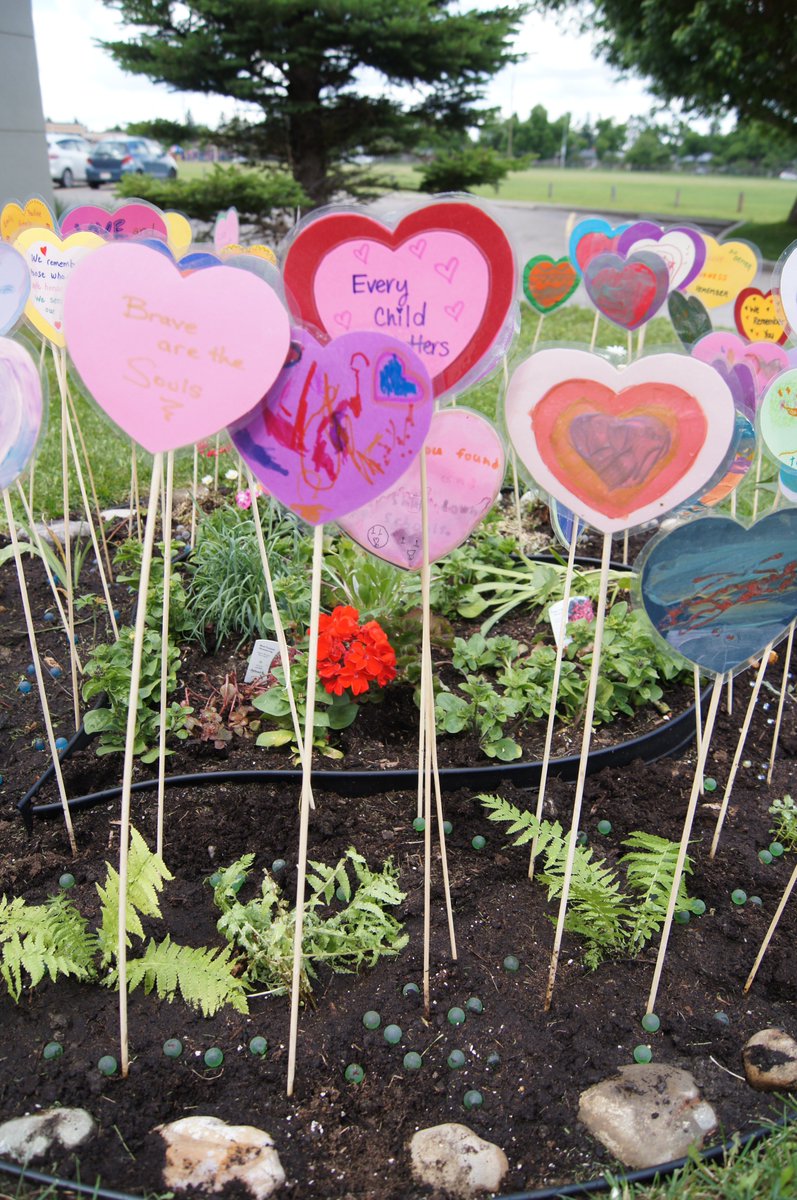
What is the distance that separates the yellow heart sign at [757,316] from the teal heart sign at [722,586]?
6.90 ft

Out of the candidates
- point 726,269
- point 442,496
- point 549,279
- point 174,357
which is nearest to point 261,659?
point 442,496

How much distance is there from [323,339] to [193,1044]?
1426 millimetres

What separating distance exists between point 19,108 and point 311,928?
28.7 ft

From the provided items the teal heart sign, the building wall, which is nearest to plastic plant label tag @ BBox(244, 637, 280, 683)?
the teal heart sign

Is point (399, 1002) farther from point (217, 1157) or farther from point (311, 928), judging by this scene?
point (217, 1157)

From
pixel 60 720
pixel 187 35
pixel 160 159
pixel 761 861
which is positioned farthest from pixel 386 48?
pixel 160 159

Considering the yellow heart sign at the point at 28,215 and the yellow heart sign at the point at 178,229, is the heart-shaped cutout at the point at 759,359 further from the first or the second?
the yellow heart sign at the point at 28,215

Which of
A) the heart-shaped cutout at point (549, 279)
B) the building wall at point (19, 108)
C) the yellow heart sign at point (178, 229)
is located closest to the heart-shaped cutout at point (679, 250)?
the heart-shaped cutout at point (549, 279)

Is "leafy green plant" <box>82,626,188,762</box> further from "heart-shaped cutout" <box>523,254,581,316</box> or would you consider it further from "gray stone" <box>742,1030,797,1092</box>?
"heart-shaped cutout" <box>523,254,581,316</box>

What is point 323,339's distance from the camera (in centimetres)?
164

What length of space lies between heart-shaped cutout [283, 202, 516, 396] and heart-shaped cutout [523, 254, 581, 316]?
2.83m

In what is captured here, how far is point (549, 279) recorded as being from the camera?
14.0 ft

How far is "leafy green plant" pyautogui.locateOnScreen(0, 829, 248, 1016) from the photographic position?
1.73 m

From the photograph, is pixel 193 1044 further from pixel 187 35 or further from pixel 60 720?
pixel 187 35
